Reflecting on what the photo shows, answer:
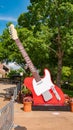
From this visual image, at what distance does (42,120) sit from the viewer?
14188 millimetres

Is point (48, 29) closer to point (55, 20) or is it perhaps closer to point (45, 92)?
point (55, 20)

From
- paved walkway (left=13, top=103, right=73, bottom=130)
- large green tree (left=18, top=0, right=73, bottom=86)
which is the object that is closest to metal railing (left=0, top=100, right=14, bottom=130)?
paved walkway (left=13, top=103, right=73, bottom=130)

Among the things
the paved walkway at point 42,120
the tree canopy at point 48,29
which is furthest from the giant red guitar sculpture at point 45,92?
the tree canopy at point 48,29

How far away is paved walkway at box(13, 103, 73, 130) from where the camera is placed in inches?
496

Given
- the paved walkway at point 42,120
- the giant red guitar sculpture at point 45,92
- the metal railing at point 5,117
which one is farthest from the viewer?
the giant red guitar sculpture at point 45,92

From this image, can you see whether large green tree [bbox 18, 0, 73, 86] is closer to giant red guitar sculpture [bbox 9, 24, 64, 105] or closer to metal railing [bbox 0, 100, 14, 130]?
giant red guitar sculpture [bbox 9, 24, 64, 105]

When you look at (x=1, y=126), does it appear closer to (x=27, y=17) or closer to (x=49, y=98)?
(x=49, y=98)

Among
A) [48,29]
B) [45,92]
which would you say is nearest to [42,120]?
[45,92]

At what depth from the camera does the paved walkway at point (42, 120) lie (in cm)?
1259

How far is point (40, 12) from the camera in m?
23.2

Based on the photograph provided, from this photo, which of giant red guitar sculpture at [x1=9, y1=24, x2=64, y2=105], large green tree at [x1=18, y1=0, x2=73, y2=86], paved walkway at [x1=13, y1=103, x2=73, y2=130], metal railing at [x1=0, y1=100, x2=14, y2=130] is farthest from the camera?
large green tree at [x1=18, y1=0, x2=73, y2=86]

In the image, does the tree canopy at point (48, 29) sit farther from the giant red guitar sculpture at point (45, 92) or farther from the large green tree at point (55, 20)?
the giant red guitar sculpture at point (45, 92)

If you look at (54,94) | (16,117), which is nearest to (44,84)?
(54,94)

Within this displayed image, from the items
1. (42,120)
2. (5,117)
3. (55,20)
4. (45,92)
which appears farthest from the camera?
(55,20)
